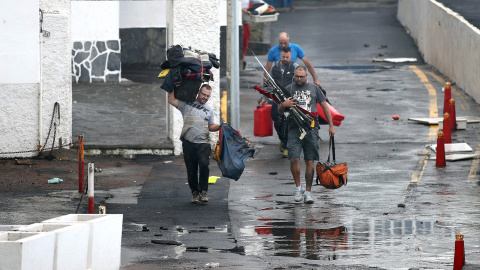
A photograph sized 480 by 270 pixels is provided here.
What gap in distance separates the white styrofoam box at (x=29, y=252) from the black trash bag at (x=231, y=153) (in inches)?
188

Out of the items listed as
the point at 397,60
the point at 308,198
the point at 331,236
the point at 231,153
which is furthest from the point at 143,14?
the point at 331,236

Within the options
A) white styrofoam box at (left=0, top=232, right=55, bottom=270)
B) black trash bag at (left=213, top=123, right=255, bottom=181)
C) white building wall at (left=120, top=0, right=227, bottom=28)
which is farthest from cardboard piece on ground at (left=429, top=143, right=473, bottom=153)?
white building wall at (left=120, top=0, right=227, bottom=28)

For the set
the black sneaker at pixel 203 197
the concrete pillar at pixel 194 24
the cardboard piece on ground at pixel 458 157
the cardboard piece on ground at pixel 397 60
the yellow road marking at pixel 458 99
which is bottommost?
the cardboard piece on ground at pixel 397 60

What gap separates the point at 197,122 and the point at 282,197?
1.65 m

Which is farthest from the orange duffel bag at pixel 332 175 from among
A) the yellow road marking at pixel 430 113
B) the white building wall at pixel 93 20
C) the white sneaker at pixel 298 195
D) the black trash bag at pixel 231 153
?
the white building wall at pixel 93 20

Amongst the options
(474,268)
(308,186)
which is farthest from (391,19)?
(474,268)

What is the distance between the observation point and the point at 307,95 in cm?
1364

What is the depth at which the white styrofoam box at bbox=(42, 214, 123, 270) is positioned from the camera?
9039mm

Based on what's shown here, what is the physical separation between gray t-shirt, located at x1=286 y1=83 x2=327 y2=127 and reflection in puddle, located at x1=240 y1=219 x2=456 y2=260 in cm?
207

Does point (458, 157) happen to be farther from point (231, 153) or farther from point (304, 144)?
point (231, 153)

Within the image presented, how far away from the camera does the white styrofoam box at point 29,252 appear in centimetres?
791

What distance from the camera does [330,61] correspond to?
98.7ft

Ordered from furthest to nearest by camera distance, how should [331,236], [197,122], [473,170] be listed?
[473,170] → [197,122] → [331,236]

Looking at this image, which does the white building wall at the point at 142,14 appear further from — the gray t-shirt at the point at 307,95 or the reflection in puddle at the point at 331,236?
the reflection in puddle at the point at 331,236
